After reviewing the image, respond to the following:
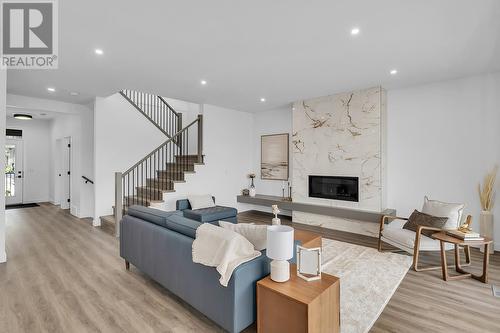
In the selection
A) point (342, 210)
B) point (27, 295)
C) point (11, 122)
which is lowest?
point (27, 295)

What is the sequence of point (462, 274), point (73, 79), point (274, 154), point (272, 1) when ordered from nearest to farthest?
point (272, 1) < point (462, 274) < point (73, 79) < point (274, 154)

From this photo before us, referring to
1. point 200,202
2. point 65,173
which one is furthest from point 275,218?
point 65,173

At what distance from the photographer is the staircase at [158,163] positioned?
5.69 meters

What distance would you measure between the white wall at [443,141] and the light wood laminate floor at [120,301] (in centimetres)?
124

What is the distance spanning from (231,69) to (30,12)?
250 cm

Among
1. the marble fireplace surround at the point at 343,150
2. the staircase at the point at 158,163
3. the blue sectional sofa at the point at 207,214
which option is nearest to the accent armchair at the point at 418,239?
the marble fireplace surround at the point at 343,150

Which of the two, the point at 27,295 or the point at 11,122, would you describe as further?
the point at 11,122

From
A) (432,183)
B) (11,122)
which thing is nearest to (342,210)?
(432,183)

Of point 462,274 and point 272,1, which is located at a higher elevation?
point 272,1

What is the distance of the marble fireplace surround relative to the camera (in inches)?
Answer: 199

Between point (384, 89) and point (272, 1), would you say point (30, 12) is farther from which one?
point (384, 89)

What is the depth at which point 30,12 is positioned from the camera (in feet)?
8.68

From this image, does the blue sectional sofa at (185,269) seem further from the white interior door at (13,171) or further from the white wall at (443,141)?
the white interior door at (13,171)

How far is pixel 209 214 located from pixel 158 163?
2.85 m
